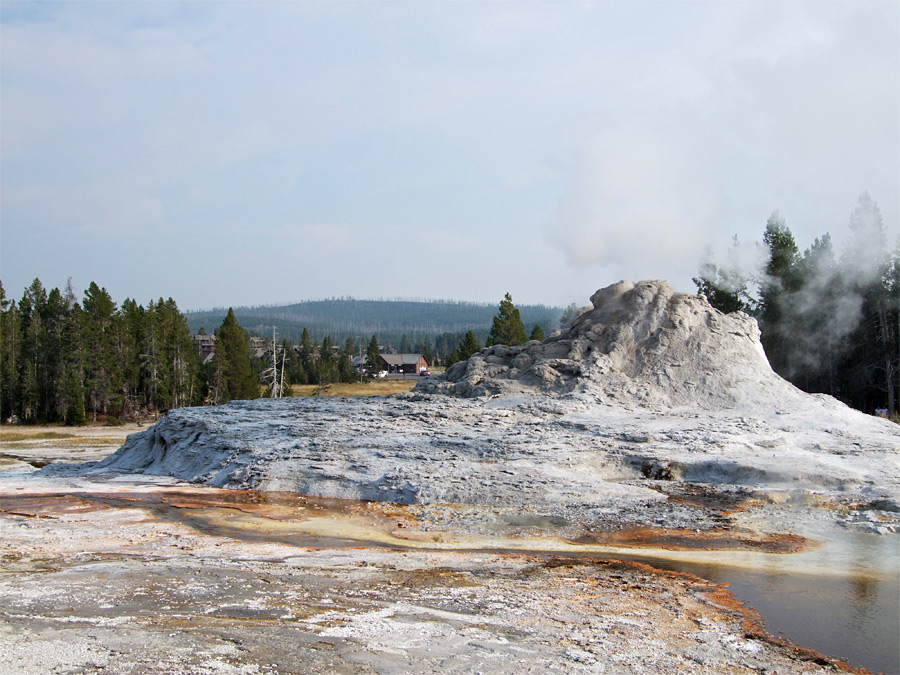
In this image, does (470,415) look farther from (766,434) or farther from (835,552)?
(835,552)

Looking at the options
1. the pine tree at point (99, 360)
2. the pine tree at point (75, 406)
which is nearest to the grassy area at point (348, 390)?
the pine tree at point (99, 360)

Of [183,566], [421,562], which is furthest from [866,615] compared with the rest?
[183,566]

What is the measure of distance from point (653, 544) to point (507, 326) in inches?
1140

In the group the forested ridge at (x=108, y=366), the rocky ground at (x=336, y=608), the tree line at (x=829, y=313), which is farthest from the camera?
the forested ridge at (x=108, y=366)

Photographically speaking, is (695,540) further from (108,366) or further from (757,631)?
(108,366)

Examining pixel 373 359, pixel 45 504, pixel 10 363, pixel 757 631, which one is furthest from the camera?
pixel 373 359

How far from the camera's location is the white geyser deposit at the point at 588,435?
38.9 ft

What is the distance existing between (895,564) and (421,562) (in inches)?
207

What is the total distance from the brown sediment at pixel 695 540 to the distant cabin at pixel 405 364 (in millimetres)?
79939

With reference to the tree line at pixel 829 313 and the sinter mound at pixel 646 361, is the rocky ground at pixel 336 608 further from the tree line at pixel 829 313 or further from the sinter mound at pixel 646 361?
the tree line at pixel 829 313

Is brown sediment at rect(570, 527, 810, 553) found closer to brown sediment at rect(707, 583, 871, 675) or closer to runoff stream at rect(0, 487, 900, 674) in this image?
runoff stream at rect(0, 487, 900, 674)

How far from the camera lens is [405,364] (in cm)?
9150

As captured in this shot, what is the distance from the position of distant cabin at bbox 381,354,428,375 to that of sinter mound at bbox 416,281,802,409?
237 ft

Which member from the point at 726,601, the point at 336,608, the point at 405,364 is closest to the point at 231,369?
the point at 336,608
